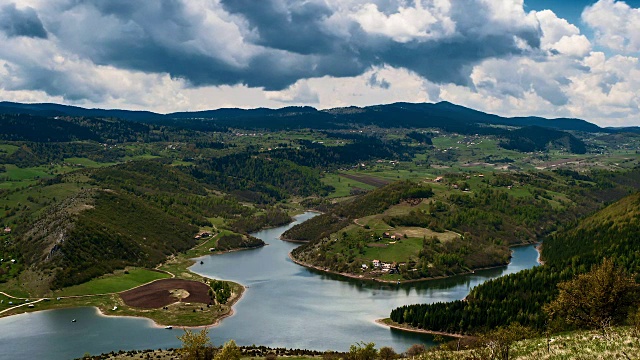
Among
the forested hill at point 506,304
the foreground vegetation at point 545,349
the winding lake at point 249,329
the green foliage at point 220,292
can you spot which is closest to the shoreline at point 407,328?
the forested hill at point 506,304

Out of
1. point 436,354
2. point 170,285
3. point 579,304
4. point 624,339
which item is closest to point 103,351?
point 170,285

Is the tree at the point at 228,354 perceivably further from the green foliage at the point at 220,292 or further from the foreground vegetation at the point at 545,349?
the green foliage at the point at 220,292

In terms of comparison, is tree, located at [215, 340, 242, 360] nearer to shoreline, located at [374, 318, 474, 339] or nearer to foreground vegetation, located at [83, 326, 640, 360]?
foreground vegetation, located at [83, 326, 640, 360]

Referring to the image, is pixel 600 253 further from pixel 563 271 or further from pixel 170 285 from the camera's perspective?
pixel 170 285

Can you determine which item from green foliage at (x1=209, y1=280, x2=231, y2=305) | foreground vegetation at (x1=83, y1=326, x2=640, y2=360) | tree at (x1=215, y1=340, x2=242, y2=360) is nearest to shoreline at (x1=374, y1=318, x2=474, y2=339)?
green foliage at (x1=209, y1=280, x2=231, y2=305)

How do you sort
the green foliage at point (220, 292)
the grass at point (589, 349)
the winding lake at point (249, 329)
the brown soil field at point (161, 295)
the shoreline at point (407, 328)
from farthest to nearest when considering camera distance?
the green foliage at point (220, 292)
the brown soil field at point (161, 295)
the shoreline at point (407, 328)
the winding lake at point (249, 329)
the grass at point (589, 349)

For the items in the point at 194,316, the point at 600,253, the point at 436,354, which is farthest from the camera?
the point at 600,253
